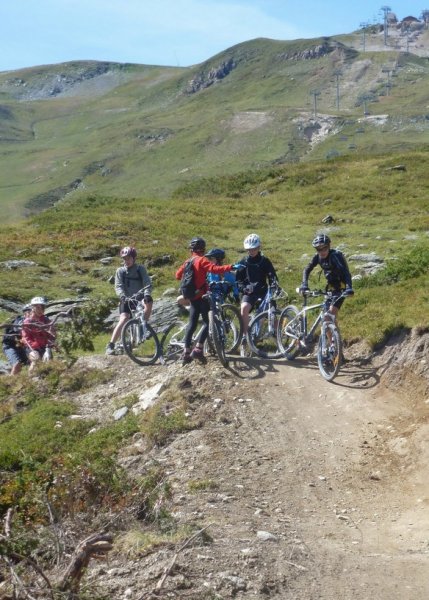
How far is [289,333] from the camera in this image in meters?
14.7

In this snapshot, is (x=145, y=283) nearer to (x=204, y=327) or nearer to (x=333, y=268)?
(x=204, y=327)

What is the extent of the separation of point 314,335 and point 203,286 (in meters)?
2.59

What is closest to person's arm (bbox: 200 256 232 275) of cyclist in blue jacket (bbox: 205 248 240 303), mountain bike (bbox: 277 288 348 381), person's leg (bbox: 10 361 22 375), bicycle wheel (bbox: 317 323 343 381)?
cyclist in blue jacket (bbox: 205 248 240 303)

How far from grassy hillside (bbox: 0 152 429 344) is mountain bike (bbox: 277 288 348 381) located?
2.93ft

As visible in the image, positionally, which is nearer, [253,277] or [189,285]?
[189,285]

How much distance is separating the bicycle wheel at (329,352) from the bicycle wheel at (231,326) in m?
1.94

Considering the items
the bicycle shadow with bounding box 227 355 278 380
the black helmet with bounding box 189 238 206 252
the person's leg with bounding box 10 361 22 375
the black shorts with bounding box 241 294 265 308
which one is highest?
the black helmet with bounding box 189 238 206 252

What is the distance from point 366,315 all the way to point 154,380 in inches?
177

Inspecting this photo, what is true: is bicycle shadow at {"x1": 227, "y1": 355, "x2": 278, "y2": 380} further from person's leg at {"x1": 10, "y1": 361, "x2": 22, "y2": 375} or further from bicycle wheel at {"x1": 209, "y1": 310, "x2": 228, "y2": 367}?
person's leg at {"x1": 10, "y1": 361, "x2": 22, "y2": 375}

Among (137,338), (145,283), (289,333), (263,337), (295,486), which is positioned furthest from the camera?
(145,283)

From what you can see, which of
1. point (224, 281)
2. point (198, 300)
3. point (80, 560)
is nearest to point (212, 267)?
point (198, 300)

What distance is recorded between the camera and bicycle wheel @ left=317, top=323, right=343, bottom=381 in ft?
43.1

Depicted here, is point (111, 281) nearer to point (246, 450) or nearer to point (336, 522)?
point (246, 450)

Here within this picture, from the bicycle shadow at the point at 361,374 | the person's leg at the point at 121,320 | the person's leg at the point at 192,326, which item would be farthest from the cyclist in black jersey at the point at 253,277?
the person's leg at the point at 121,320
